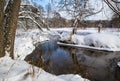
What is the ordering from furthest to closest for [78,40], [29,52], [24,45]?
[78,40], [24,45], [29,52]

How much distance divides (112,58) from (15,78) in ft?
36.8

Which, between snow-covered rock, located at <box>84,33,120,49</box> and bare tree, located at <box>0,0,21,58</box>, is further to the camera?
snow-covered rock, located at <box>84,33,120,49</box>

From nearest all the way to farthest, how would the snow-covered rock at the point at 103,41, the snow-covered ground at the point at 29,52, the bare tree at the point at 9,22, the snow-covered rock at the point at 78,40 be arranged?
the snow-covered ground at the point at 29,52, the bare tree at the point at 9,22, the snow-covered rock at the point at 103,41, the snow-covered rock at the point at 78,40

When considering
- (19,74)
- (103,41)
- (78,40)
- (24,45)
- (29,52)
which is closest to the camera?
(19,74)

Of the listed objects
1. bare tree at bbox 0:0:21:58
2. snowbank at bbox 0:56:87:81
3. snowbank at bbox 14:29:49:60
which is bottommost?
snowbank at bbox 14:29:49:60

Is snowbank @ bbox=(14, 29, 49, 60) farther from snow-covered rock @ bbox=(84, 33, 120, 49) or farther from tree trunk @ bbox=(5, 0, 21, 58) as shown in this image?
snow-covered rock @ bbox=(84, 33, 120, 49)

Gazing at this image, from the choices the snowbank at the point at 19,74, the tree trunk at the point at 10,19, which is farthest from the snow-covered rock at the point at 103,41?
the snowbank at the point at 19,74

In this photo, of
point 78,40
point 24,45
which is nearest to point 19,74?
point 24,45

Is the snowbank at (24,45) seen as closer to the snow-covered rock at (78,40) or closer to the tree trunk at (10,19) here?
the tree trunk at (10,19)

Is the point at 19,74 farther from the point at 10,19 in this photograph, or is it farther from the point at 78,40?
the point at 78,40

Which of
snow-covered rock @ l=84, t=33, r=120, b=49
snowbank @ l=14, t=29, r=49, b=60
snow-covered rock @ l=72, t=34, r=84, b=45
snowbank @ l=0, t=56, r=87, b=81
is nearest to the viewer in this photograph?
snowbank @ l=0, t=56, r=87, b=81

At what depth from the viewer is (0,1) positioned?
5.41 metres

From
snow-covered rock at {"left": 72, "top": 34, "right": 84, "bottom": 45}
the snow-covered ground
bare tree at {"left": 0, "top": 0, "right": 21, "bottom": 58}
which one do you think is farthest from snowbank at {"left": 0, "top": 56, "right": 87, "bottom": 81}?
snow-covered rock at {"left": 72, "top": 34, "right": 84, "bottom": 45}

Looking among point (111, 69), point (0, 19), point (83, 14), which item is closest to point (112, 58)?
point (111, 69)
